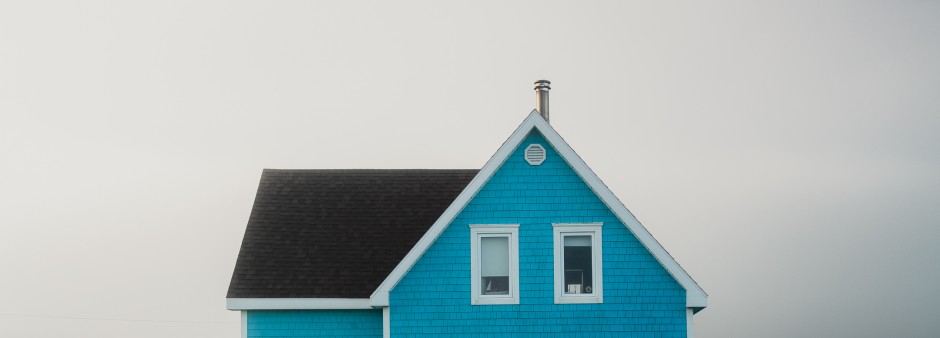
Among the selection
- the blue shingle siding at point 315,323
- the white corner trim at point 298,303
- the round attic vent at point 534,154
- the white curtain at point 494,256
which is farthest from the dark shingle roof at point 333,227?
the round attic vent at point 534,154

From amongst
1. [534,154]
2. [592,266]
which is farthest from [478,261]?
[534,154]

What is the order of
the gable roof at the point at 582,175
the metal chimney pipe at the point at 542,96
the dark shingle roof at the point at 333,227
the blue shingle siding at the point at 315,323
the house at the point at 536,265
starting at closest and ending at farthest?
the gable roof at the point at 582,175 < the house at the point at 536,265 < the metal chimney pipe at the point at 542,96 < the blue shingle siding at the point at 315,323 < the dark shingle roof at the point at 333,227

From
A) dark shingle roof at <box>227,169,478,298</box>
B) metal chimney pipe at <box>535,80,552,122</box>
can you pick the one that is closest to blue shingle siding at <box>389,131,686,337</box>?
metal chimney pipe at <box>535,80,552,122</box>

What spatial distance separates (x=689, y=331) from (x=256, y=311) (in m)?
9.91

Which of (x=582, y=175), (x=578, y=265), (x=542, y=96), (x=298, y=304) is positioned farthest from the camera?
(x=298, y=304)

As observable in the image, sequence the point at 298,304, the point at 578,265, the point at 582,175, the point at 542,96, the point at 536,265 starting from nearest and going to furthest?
the point at 582,175 < the point at 536,265 < the point at 578,265 < the point at 542,96 < the point at 298,304

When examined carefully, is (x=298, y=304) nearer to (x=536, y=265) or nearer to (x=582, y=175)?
(x=536, y=265)

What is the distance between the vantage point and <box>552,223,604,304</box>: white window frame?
24.5 metres

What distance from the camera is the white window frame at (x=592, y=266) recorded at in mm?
24484

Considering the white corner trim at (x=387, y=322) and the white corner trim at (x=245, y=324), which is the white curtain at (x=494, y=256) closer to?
the white corner trim at (x=387, y=322)

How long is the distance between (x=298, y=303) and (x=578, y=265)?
6633 mm

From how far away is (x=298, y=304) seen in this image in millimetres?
26391

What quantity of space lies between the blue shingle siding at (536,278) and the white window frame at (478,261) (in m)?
0.11

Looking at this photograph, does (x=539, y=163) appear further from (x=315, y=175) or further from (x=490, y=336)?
(x=315, y=175)
